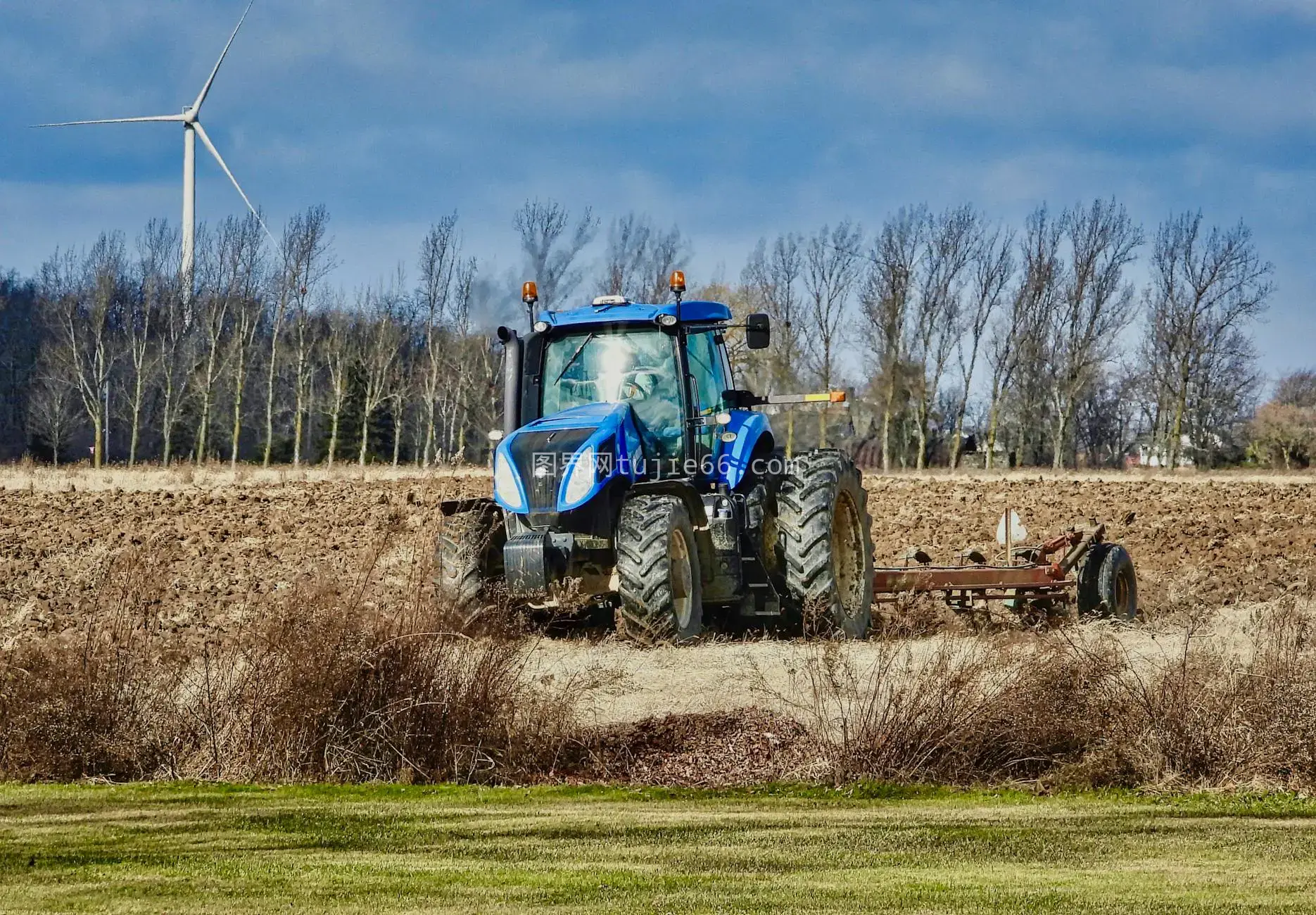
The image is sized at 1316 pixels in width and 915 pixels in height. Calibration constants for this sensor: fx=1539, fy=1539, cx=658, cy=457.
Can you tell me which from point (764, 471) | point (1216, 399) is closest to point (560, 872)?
point (764, 471)

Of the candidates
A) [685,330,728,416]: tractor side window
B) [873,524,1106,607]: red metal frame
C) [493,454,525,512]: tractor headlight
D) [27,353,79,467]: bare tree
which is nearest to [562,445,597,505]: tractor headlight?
[493,454,525,512]: tractor headlight

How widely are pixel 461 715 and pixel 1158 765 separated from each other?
13.5 ft

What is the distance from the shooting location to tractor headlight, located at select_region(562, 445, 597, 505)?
1264 cm

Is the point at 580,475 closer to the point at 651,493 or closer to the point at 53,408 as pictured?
the point at 651,493

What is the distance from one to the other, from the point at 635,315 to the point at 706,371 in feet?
2.88

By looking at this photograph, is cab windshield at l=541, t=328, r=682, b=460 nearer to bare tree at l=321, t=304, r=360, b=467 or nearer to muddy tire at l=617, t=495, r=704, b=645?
muddy tire at l=617, t=495, r=704, b=645

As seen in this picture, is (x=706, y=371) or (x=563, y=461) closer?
(x=563, y=461)

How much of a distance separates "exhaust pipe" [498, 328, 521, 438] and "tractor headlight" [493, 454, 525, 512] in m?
0.70

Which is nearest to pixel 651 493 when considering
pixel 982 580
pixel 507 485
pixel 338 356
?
pixel 507 485

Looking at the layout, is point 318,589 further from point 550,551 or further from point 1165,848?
point 1165,848

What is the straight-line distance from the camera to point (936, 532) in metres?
24.8

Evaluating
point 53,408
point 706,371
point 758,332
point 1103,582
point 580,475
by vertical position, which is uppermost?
point 53,408

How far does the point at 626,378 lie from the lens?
1370 centimetres

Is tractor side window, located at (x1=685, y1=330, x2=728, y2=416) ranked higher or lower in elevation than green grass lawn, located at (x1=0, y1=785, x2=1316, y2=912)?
higher
